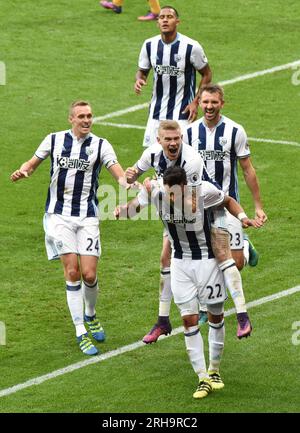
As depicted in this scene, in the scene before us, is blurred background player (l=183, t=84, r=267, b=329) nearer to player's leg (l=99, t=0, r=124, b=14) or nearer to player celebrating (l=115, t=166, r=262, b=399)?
player celebrating (l=115, t=166, r=262, b=399)

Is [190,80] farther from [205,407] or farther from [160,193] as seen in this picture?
[205,407]

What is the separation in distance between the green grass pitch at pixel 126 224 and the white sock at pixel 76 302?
0.22 metres

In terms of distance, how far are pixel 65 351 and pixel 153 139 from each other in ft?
10.8

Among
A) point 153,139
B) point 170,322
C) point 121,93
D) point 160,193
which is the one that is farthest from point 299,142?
point 160,193

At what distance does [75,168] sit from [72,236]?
0.66 meters

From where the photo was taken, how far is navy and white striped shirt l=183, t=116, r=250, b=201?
14000mm

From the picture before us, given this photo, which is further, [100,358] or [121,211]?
[100,358]

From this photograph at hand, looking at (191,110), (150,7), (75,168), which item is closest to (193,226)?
(75,168)

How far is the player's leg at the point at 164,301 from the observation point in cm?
1400

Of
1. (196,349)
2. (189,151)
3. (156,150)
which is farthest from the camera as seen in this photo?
(156,150)

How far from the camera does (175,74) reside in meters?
16.6

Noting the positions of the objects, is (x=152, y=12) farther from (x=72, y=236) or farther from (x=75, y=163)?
(x=72, y=236)

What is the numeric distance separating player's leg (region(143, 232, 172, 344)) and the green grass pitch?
144mm

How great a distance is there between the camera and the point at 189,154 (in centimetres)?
1287
